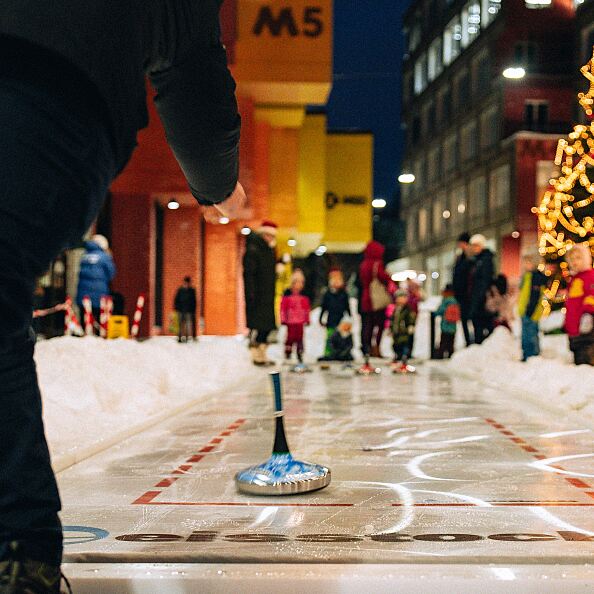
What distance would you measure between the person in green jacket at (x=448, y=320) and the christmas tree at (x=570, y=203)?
204 cm

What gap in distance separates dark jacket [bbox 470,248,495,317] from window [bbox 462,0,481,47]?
35352 millimetres

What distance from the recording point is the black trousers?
1.59 m

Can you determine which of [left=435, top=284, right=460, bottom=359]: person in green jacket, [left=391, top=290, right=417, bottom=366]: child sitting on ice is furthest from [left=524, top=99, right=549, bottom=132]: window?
[left=391, top=290, right=417, bottom=366]: child sitting on ice

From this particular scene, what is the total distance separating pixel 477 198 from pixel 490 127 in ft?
14.8

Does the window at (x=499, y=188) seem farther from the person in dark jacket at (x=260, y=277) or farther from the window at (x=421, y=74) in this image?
the person in dark jacket at (x=260, y=277)

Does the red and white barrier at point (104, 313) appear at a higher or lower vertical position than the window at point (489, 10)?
lower

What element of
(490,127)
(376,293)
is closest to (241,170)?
(376,293)

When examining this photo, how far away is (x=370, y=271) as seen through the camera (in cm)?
1548

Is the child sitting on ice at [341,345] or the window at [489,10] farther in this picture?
the window at [489,10]

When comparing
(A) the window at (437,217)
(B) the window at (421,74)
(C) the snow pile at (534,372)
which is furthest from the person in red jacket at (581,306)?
(B) the window at (421,74)

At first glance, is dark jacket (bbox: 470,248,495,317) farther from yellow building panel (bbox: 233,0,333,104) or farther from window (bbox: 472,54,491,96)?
window (bbox: 472,54,491,96)

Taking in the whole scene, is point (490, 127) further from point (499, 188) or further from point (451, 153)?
point (451, 153)

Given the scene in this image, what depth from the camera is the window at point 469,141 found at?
48431 mm

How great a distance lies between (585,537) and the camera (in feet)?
9.70
